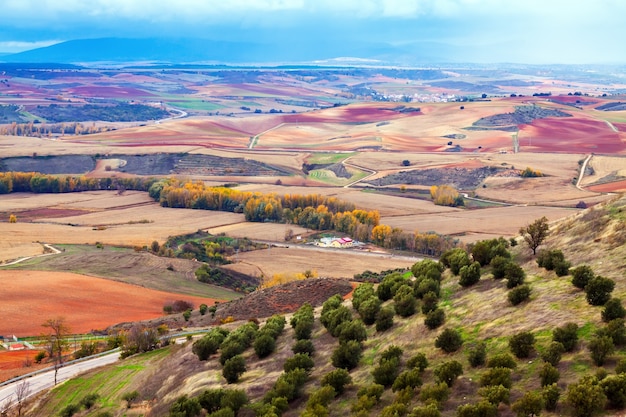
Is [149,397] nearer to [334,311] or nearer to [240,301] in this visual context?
[334,311]

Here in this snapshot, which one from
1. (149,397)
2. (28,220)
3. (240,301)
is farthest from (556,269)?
(28,220)

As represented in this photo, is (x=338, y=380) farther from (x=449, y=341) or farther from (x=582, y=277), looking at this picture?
(x=582, y=277)

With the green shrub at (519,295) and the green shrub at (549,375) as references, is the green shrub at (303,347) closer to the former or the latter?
the green shrub at (519,295)

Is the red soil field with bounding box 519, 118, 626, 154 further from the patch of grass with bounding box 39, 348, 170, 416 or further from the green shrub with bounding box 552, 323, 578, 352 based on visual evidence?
the green shrub with bounding box 552, 323, 578, 352

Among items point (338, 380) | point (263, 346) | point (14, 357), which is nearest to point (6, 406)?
point (14, 357)

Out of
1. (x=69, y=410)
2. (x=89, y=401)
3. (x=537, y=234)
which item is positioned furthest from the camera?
(x=89, y=401)

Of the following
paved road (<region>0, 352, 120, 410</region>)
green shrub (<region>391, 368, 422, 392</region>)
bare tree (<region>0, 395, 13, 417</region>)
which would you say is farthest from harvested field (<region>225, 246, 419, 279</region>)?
green shrub (<region>391, 368, 422, 392</region>)
